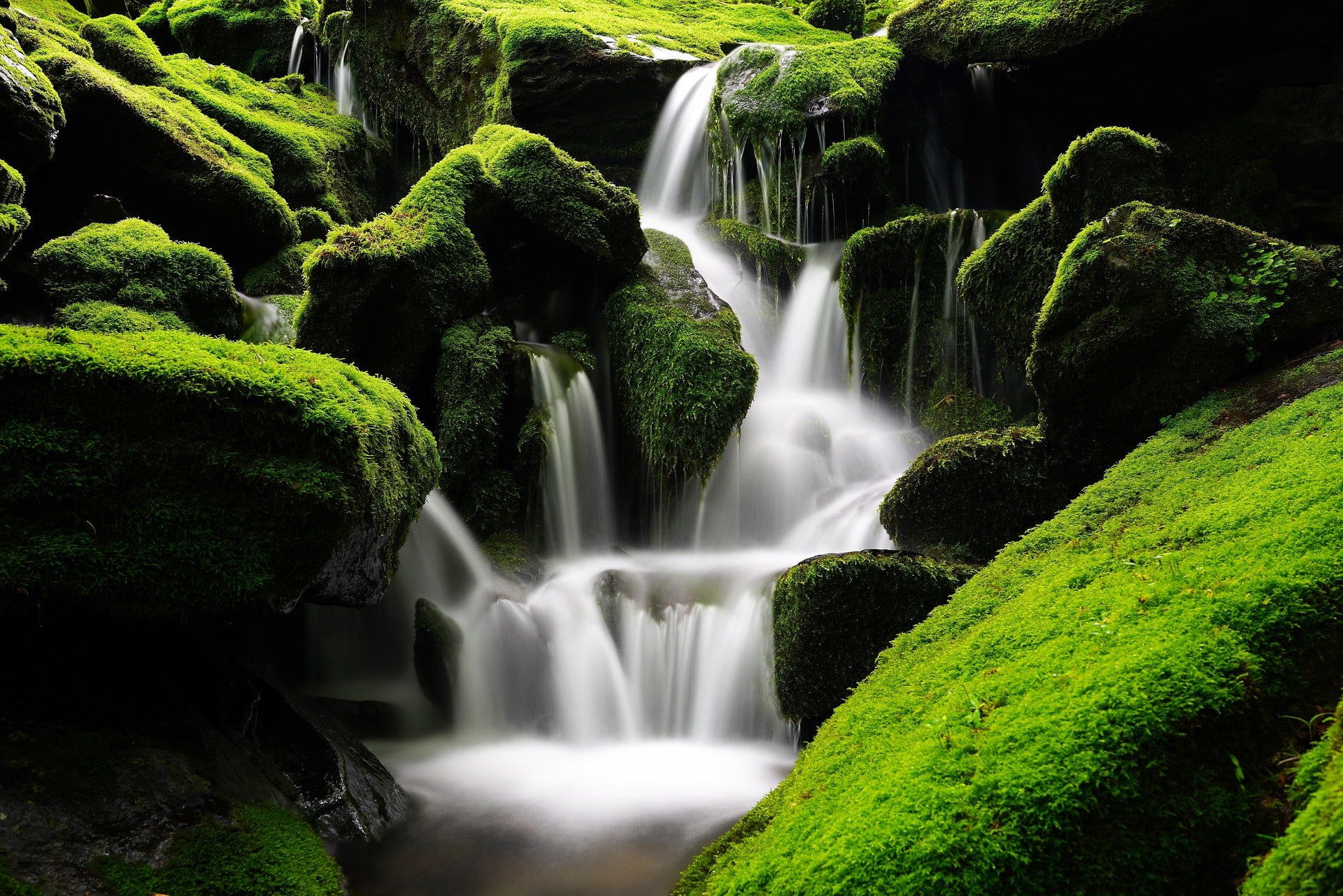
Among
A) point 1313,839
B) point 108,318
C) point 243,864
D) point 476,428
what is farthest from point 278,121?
point 1313,839

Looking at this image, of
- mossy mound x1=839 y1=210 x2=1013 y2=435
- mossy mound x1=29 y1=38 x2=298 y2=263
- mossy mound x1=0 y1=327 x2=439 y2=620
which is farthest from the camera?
mossy mound x1=839 y1=210 x2=1013 y2=435

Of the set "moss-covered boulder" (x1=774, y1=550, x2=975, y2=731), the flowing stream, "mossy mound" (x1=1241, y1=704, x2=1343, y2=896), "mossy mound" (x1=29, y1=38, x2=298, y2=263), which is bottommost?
the flowing stream

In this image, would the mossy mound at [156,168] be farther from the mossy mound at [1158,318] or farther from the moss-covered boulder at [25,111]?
the mossy mound at [1158,318]

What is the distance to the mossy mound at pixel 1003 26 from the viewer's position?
1085cm

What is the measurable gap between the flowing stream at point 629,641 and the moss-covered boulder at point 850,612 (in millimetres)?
816

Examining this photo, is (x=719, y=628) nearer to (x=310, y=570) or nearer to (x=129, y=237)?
(x=310, y=570)

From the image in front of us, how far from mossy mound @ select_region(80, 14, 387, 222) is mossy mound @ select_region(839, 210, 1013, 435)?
8.94 meters

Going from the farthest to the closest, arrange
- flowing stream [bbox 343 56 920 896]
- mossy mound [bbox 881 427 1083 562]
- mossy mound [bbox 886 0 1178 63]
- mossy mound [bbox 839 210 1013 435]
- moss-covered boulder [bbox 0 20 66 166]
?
mossy mound [bbox 886 0 1178 63], mossy mound [bbox 839 210 1013 435], moss-covered boulder [bbox 0 20 66 166], mossy mound [bbox 881 427 1083 562], flowing stream [bbox 343 56 920 896]

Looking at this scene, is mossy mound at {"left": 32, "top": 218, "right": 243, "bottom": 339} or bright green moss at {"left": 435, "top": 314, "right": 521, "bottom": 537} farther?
bright green moss at {"left": 435, "top": 314, "right": 521, "bottom": 537}

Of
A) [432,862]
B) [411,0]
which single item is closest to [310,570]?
[432,862]

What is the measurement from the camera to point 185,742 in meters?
3.58

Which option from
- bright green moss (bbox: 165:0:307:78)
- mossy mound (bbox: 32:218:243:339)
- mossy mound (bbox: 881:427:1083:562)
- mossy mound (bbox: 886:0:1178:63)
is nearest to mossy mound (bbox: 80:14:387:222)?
bright green moss (bbox: 165:0:307:78)

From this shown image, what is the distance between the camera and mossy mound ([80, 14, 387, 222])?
12.3 m

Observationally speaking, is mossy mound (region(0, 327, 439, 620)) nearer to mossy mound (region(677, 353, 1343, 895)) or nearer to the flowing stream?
the flowing stream
